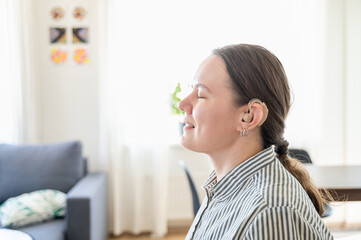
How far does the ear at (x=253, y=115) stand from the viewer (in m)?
0.89

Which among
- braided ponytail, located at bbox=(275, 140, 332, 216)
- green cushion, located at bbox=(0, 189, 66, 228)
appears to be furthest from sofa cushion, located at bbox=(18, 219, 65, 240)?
braided ponytail, located at bbox=(275, 140, 332, 216)

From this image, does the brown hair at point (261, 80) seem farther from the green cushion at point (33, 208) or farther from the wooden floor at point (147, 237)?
the wooden floor at point (147, 237)

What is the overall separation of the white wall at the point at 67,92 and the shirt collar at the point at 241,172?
9.20ft

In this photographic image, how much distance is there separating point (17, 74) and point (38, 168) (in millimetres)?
832

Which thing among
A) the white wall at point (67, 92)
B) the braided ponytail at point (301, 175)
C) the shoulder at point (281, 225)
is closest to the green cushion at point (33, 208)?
the white wall at point (67, 92)

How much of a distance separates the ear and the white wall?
2.81m

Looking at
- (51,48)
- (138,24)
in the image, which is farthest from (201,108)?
(51,48)

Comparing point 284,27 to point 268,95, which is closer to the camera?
point 268,95

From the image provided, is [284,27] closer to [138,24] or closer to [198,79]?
[138,24]

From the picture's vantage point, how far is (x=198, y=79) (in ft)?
3.08

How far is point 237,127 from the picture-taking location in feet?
3.01

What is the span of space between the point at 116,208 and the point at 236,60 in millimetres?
2798

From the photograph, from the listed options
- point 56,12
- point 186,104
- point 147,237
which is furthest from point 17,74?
point 186,104

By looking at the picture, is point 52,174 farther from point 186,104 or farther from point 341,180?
point 186,104
